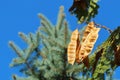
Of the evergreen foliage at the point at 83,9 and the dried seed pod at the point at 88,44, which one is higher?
the evergreen foliage at the point at 83,9

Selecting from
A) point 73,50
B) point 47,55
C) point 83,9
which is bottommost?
point 73,50

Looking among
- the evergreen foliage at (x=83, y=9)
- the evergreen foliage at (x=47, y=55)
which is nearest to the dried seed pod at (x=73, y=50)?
the evergreen foliage at (x=83, y=9)

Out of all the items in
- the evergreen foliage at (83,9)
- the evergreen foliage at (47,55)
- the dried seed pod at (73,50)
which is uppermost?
the evergreen foliage at (47,55)

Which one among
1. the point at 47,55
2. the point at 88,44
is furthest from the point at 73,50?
the point at 47,55

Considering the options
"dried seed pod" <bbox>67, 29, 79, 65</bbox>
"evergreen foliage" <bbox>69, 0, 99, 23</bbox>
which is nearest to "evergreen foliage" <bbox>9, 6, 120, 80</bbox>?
"evergreen foliage" <bbox>69, 0, 99, 23</bbox>

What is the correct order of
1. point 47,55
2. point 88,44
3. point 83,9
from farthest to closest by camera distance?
point 47,55 < point 83,9 < point 88,44

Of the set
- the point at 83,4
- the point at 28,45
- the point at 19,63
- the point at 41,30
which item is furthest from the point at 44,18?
the point at 83,4

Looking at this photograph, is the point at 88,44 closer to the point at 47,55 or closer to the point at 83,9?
the point at 83,9

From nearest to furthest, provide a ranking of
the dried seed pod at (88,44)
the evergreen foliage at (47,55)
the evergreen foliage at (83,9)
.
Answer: the dried seed pod at (88,44) < the evergreen foliage at (83,9) < the evergreen foliage at (47,55)

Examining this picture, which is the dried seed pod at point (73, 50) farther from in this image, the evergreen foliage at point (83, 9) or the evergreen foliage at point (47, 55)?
the evergreen foliage at point (47, 55)
